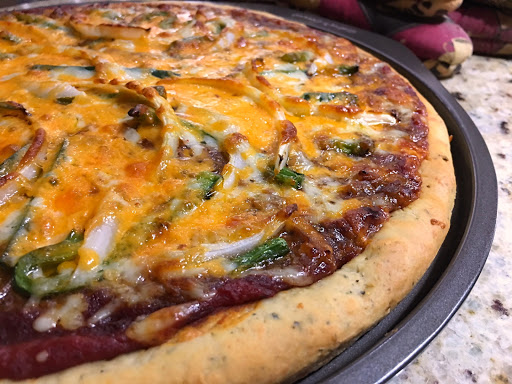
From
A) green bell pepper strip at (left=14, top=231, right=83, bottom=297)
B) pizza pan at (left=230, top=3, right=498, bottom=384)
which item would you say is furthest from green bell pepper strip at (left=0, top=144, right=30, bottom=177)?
pizza pan at (left=230, top=3, right=498, bottom=384)

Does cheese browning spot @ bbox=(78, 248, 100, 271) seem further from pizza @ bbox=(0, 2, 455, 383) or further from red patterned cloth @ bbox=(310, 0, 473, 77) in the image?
red patterned cloth @ bbox=(310, 0, 473, 77)

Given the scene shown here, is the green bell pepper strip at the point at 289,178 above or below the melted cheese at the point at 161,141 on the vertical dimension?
above

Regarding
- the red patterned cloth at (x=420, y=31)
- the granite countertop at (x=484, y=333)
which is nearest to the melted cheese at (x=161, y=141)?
the granite countertop at (x=484, y=333)

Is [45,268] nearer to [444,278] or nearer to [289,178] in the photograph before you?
[289,178]

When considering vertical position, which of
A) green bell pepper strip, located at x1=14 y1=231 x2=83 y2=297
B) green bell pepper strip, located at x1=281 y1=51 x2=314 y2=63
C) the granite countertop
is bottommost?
the granite countertop

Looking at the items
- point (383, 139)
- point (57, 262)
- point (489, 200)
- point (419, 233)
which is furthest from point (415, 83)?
point (57, 262)

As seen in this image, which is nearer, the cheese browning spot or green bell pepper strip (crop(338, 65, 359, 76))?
the cheese browning spot

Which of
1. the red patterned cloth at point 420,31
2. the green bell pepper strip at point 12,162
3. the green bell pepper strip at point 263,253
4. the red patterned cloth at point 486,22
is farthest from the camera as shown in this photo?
the red patterned cloth at point 486,22

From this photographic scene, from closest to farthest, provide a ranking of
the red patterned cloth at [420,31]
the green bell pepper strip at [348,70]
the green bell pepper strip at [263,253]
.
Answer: the green bell pepper strip at [263,253] → the green bell pepper strip at [348,70] → the red patterned cloth at [420,31]

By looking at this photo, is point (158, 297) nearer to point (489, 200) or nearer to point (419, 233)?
point (419, 233)

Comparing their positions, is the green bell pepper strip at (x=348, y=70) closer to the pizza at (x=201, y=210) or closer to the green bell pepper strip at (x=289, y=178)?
the pizza at (x=201, y=210)
